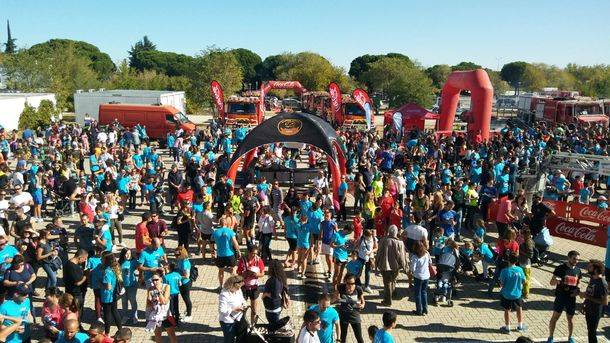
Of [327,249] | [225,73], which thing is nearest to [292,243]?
[327,249]

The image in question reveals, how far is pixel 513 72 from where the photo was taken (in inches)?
4247

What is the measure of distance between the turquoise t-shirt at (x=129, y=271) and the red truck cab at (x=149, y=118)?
64.8ft

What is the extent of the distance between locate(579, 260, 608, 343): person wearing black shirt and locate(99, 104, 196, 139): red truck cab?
22.6m

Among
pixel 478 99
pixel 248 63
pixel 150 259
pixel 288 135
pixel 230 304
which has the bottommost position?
pixel 230 304

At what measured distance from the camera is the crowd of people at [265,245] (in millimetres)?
7371

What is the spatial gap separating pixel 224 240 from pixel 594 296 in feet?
19.5

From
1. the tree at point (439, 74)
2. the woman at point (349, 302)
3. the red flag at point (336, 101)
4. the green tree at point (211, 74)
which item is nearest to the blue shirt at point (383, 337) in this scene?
the woman at point (349, 302)

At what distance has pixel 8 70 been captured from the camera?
141 ft

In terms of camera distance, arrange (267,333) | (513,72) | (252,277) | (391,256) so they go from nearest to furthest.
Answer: (267,333) → (252,277) → (391,256) → (513,72)

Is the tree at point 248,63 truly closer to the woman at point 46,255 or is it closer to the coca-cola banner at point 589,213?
the coca-cola banner at point 589,213

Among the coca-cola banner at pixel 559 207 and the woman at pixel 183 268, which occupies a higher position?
the coca-cola banner at pixel 559 207

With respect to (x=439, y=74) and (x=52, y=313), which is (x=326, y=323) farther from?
(x=439, y=74)

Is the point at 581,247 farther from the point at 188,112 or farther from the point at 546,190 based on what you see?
the point at 188,112

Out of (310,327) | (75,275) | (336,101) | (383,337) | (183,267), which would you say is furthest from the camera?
(336,101)
